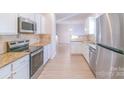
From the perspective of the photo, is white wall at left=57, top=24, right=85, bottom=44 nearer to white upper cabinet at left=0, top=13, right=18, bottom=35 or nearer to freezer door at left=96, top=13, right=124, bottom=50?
freezer door at left=96, top=13, right=124, bottom=50

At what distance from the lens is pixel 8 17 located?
2.33 metres

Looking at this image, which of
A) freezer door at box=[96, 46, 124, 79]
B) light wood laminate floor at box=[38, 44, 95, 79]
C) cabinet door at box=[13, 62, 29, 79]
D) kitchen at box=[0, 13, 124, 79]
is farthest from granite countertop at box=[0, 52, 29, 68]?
freezer door at box=[96, 46, 124, 79]

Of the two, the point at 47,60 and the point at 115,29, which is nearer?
the point at 115,29

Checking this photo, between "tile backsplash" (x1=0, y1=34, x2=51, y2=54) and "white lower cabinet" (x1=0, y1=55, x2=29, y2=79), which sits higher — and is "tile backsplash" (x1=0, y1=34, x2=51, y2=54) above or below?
above

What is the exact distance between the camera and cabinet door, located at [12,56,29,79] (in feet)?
6.58

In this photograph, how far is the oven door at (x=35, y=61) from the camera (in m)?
2.68

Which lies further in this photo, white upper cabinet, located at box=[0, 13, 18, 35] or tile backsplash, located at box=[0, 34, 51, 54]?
tile backsplash, located at box=[0, 34, 51, 54]

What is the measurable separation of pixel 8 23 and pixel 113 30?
56.6 inches

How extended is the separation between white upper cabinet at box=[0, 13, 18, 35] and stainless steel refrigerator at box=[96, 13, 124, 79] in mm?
1300

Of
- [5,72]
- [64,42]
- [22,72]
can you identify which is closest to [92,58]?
[64,42]
